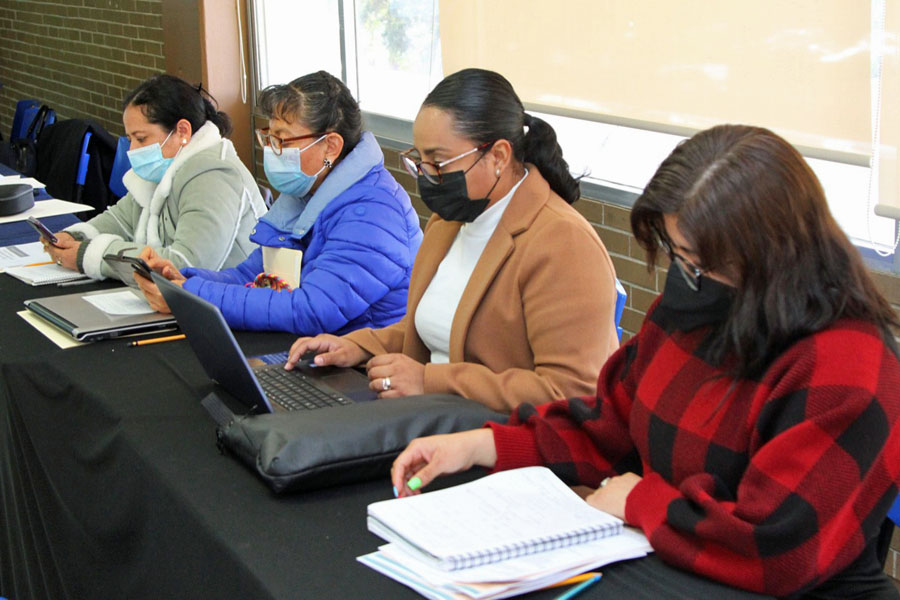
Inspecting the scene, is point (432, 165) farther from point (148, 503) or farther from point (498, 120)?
point (148, 503)

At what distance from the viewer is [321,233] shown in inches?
92.7

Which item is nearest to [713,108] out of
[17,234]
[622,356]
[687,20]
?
[687,20]

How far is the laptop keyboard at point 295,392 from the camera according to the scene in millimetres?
1748

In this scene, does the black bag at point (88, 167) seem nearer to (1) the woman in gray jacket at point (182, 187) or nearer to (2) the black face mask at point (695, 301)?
(1) the woman in gray jacket at point (182, 187)

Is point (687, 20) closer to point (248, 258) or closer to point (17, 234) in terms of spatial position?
point (248, 258)

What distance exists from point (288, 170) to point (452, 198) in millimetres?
675

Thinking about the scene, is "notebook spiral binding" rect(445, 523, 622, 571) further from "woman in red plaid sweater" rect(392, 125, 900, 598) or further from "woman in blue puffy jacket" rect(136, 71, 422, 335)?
"woman in blue puffy jacket" rect(136, 71, 422, 335)

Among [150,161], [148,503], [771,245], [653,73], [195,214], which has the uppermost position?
[653,73]

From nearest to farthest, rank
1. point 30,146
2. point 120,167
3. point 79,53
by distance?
point 120,167, point 30,146, point 79,53

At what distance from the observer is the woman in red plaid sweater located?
1.08 metres

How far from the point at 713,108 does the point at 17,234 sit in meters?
2.36

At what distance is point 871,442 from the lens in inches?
42.2

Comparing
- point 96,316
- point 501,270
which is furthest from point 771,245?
point 96,316

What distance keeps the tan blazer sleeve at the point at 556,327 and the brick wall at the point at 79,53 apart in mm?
4435
